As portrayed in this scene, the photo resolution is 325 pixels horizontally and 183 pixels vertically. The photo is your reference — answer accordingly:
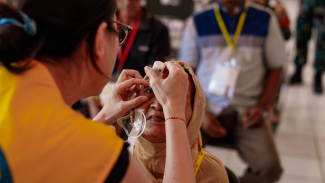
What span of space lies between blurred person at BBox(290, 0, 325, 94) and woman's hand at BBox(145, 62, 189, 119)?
4.36 metres

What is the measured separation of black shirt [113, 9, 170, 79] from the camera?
2594 mm

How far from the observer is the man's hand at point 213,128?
205 centimetres

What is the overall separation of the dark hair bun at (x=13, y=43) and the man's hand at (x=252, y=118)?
1.69 metres

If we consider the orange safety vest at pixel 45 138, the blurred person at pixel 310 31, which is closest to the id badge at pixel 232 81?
the orange safety vest at pixel 45 138

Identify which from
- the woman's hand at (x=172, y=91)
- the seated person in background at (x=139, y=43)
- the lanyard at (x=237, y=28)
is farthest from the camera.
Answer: the seated person in background at (x=139, y=43)

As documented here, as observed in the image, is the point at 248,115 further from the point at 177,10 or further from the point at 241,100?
the point at 177,10

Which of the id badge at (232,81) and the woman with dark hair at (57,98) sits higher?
the woman with dark hair at (57,98)

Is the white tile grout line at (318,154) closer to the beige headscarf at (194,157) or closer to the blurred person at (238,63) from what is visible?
the blurred person at (238,63)

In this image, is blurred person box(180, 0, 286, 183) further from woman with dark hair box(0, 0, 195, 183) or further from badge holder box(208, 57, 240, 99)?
woman with dark hair box(0, 0, 195, 183)

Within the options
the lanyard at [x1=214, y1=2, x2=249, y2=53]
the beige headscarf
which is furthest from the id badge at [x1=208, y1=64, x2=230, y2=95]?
the beige headscarf

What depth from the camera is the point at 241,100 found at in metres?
2.22

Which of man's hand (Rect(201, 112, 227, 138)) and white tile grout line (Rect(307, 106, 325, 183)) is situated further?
white tile grout line (Rect(307, 106, 325, 183))

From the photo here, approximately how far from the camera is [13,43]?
26.8 inches

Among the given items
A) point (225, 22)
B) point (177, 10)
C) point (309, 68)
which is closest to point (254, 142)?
point (225, 22)
